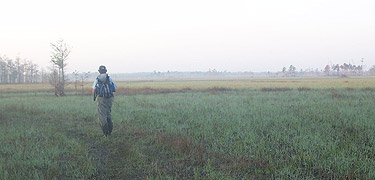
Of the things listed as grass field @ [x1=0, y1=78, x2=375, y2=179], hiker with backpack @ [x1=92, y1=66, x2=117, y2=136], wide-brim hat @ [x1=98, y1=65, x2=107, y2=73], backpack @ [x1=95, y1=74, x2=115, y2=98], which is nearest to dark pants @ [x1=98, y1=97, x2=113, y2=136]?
hiker with backpack @ [x1=92, y1=66, x2=117, y2=136]

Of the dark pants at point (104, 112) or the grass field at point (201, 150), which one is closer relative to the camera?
the grass field at point (201, 150)

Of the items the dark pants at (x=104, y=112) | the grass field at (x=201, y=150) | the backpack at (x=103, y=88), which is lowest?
the grass field at (x=201, y=150)

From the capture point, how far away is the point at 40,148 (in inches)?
211

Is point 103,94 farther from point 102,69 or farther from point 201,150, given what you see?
point 201,150

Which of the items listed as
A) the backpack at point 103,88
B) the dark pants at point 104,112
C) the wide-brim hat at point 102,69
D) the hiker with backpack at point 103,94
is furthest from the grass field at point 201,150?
the wide-brim hat at point 102,69

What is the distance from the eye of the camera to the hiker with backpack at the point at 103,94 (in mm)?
6414

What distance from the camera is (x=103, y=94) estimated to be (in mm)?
6441

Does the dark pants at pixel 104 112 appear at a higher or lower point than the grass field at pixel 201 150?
higher

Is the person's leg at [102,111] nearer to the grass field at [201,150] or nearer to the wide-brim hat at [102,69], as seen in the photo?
the grass field at [201,150]

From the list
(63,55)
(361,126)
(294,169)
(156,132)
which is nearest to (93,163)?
(156,132)

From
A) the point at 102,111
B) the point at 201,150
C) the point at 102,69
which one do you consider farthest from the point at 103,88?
the point at 201,150

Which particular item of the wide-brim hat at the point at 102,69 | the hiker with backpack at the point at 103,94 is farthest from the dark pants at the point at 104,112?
the wide-brim hat at the point at 102,69

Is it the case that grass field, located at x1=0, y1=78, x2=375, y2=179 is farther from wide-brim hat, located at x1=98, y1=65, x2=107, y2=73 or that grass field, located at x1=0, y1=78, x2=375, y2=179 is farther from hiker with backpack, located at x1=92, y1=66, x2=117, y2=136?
wide-brim hat, located at x1=98, y1=65, x2=107, y2=73

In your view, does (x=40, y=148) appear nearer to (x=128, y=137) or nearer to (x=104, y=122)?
(x=104, y=122)
